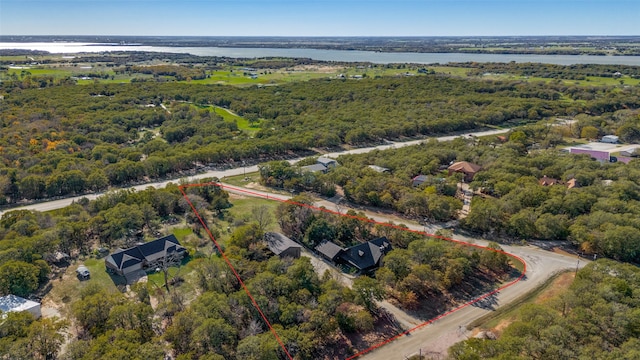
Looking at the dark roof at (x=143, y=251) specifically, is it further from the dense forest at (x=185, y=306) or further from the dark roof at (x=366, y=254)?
the dark roof at (x=366, y=254)

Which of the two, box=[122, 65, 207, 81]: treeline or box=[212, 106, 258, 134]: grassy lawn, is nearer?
box=[212, 106, 258, 134]: grassy lawn

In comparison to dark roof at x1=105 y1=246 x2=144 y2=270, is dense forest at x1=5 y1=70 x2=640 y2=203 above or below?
above

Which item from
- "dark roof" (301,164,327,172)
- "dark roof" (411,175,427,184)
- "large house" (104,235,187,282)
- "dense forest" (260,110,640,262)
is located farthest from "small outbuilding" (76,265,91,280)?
"dark roof" (411,175,427,184)

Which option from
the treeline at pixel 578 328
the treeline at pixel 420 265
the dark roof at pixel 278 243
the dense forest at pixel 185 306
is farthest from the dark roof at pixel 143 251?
the treeline at pixel 578 328

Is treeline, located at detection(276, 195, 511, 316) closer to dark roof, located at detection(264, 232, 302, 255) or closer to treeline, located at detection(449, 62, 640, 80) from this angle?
dark roof, located at detection(264, 232, 302, 255)

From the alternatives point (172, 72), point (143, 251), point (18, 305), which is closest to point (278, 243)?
point (143, 251)

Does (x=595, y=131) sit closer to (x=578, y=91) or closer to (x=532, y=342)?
(x=578, y=91)

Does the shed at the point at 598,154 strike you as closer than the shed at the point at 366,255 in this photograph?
No
